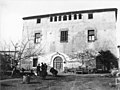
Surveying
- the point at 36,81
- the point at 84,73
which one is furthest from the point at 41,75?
the point at 84,73

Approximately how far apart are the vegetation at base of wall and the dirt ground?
897 mm

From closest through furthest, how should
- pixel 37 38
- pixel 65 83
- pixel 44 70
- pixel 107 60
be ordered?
1. pixel 65 83
2. pixel 44 70
3. pixel 107 60
4. pixel 37 38

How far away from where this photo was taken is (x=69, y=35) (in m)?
10.4

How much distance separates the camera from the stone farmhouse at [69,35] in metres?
9.60

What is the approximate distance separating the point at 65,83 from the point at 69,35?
3.55 metres

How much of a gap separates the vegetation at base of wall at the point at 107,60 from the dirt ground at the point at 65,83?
0.90m

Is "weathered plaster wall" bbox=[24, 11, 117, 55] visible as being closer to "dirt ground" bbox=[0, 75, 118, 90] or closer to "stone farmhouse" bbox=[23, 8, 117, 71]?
"stone farmhouse" bbox=[23, 8, 117, 71]

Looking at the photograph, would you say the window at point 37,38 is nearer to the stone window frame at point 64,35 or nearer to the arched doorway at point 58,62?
the stone window frame at point 64,35

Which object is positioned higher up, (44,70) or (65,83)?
(44,70)

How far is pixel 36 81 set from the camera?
7910mm

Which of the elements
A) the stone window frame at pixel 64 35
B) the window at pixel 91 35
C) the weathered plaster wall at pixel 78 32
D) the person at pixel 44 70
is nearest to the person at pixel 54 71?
the person at pixel 44 70

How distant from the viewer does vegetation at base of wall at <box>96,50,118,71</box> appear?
8829mm

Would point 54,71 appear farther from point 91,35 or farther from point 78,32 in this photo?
point 91,35

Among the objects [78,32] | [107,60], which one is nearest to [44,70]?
[78,32]
